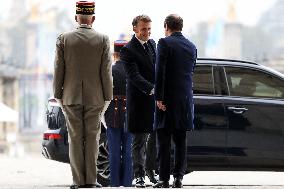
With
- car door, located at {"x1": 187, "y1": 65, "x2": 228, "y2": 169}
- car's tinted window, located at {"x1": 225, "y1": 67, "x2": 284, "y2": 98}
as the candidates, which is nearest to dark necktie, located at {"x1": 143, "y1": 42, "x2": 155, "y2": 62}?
car door, located at {"x1": 187, "y1": 65, "x2": 228, "y2": 169}

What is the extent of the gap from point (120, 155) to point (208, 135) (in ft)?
5.49

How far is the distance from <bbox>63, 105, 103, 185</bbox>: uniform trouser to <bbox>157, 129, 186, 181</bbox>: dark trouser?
28.2 inches

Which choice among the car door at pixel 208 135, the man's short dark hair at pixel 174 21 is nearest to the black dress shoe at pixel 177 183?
the man's short dark hair at pixel 174 21

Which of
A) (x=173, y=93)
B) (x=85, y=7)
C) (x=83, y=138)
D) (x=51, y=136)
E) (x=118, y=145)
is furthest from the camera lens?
(x=51, y=136)

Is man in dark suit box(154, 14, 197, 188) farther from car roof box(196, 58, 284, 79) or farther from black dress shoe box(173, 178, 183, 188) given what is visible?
car roof box(196, 58, 284, 79)

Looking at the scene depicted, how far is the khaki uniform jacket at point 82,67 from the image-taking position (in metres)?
9.87

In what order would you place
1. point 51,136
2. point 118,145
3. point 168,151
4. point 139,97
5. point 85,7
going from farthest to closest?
1. point 51,136
2. point 118,145
3. point 139,97
4. point 168,151
5. point 85,7

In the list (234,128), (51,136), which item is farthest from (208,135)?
(51,136)

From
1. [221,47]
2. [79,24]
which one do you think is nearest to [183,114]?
[79,24]

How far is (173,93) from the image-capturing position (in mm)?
10328

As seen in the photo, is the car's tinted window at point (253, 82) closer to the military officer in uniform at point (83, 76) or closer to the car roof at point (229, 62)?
the car roof at point (229, 62)

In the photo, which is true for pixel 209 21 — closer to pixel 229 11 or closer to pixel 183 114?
pixel 229 11

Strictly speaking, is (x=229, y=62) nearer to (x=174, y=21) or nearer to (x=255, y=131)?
(x=255, y=131)

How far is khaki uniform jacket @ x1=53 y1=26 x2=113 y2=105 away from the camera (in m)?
9.87
